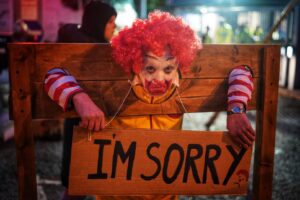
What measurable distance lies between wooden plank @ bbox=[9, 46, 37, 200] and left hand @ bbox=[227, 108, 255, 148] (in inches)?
43.2

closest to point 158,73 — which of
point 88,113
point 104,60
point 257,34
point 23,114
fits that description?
point 104,60

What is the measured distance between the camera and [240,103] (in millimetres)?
2168

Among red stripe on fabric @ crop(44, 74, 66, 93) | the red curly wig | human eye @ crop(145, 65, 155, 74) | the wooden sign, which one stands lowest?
the wooden sign

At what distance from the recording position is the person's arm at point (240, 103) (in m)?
2.12

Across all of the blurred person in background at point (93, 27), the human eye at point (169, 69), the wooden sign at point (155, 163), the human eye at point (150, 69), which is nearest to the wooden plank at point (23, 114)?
the wooden sign at point (155, 163)

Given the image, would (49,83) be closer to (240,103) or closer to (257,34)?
(240,103)

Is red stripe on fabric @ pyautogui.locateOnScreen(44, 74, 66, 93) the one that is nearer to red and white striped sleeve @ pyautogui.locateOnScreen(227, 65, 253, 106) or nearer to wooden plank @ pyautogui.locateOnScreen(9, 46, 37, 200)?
wooden plank @ pyautogui.locateOnScreen(9, 46, 37, 200)

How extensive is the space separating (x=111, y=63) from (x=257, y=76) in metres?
0.88

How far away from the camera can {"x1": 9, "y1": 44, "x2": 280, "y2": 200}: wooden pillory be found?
2.10 m

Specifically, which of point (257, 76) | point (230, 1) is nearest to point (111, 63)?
point (257, 76)

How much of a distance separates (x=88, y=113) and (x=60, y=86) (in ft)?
0.69

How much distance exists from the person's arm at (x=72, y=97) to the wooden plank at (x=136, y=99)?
0.24 ft

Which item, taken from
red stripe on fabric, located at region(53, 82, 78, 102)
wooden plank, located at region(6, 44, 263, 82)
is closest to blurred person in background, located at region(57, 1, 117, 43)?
wooden plank, located at region(6, 44, 263, 82)

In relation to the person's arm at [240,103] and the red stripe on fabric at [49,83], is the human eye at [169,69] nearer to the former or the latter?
the person's arm at [240,103]
